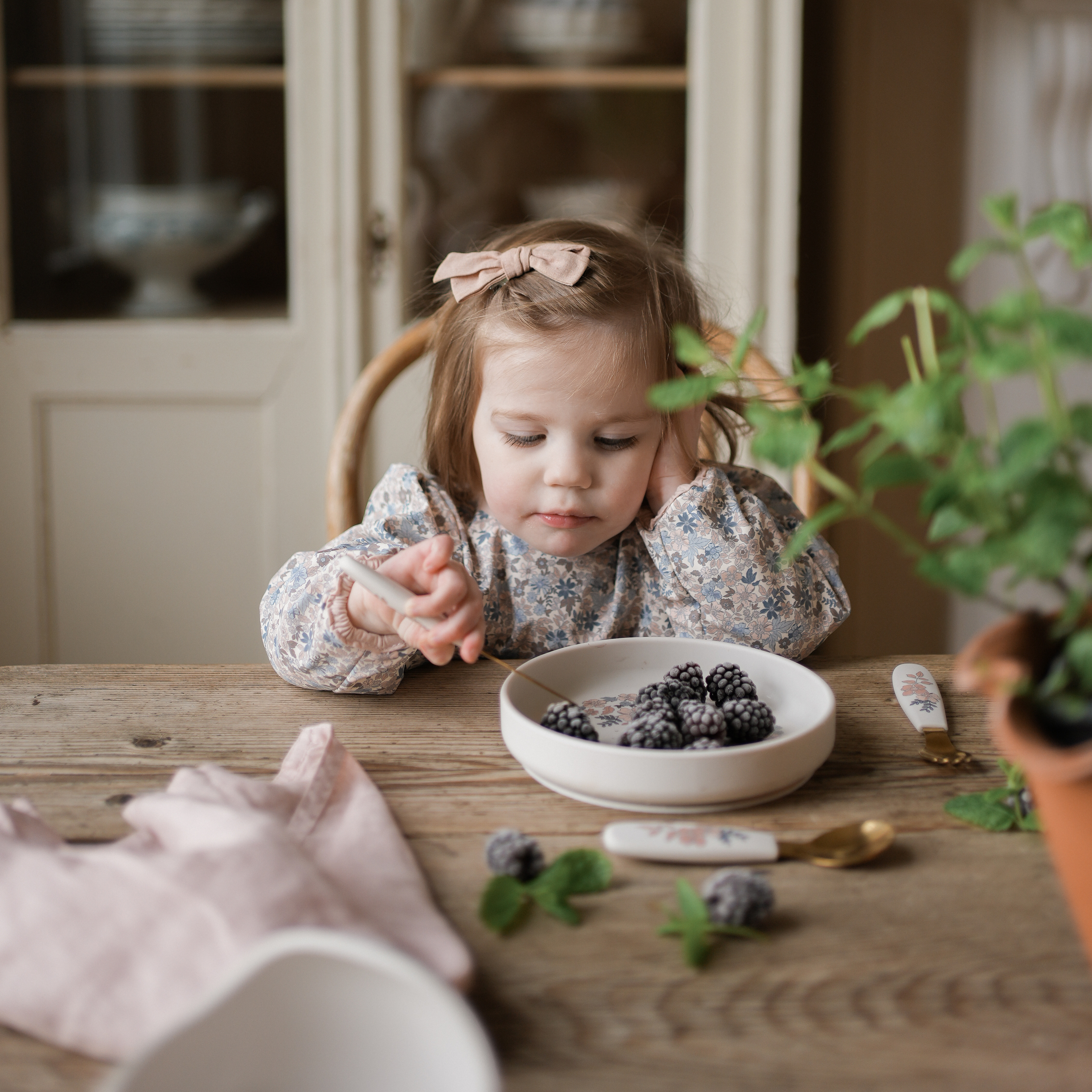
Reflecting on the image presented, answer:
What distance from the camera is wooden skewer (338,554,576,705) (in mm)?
738

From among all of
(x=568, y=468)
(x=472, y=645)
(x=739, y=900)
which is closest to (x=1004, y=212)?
(x=739, y=900)

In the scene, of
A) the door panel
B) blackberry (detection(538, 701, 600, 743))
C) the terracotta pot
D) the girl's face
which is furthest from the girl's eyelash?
the door panel

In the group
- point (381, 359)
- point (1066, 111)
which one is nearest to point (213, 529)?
point (381, 359)

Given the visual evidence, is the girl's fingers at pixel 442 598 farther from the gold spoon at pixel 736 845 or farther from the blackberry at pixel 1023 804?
the blackberry at pixel 1023 804

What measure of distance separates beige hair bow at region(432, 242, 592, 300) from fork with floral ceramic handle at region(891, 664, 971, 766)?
0.45 m

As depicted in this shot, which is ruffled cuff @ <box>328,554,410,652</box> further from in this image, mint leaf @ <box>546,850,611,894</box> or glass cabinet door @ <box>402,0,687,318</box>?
glass cabinet door @ <box>402,0,687,318</box>

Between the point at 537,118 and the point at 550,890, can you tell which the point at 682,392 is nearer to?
the point at 550,890

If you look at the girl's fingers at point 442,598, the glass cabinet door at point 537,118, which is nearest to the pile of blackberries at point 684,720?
the girl's fingers at point 442,598

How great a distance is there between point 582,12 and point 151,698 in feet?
5.23

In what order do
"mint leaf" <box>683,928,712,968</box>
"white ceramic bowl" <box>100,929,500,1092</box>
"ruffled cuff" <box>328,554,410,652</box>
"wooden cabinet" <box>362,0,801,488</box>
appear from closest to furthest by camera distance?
"white ceramic bowl" <box>100,929,500,1092</box> < "mint leaf" <box>683,928,712,968</box> < "ruffled cuff" <box>328,554,410,652</box> < "wooden cabinet" <box>362,0,801,488</box>

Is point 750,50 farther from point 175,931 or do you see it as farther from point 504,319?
point 175,931

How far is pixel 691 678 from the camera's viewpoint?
79 centimetres

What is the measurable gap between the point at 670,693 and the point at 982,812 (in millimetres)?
211

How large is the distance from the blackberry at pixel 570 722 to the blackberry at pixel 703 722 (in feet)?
0.19
